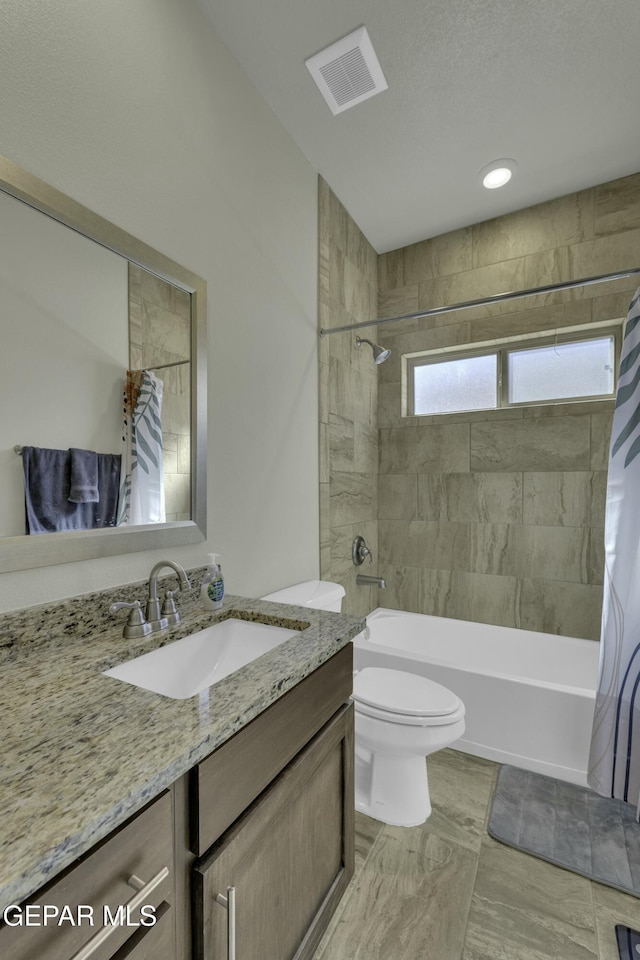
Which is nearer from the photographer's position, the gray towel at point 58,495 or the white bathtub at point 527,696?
the gray towel at point 58,495

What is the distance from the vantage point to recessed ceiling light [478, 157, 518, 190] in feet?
7.01

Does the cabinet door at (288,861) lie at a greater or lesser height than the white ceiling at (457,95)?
lesser

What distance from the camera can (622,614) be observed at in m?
1.53

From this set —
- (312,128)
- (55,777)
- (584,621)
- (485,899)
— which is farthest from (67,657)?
(584,621)

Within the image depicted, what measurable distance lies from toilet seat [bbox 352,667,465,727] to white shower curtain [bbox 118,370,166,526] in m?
0.97

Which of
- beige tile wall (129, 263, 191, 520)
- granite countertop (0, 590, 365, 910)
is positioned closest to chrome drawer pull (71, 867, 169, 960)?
granite countertop (0, 590, 365, 910)

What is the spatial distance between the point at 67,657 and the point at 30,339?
0.72 m

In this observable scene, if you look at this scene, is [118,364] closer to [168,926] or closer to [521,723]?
[168,926]

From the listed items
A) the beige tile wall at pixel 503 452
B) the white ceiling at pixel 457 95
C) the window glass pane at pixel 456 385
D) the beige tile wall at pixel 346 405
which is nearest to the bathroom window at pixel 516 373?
the window glass pane at pixel 456 385

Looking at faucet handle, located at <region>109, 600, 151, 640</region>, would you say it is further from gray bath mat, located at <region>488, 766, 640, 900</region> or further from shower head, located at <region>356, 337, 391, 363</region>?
shower head, located at <region>356, 337, 391, 363</region>

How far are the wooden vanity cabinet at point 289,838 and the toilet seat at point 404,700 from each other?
0.39 m

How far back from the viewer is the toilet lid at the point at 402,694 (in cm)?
147

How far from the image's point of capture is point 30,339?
967 mm

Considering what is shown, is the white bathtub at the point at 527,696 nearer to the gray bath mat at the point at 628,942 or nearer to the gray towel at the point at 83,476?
the gray bath mat at the point at 628,942
